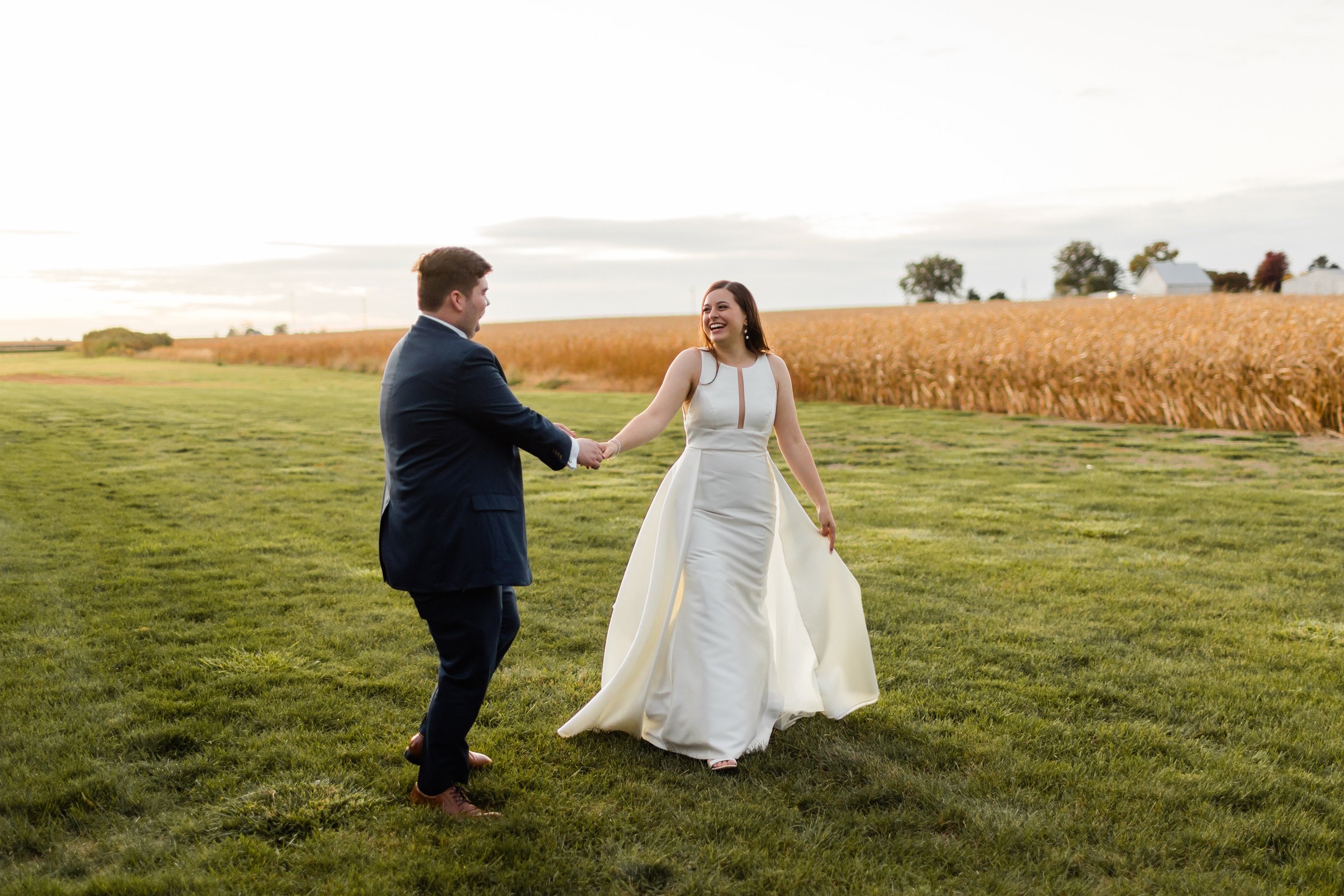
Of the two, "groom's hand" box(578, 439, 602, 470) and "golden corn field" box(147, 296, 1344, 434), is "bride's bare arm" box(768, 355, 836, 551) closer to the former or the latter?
"groom's hand" box(578, 439, 602, 470)

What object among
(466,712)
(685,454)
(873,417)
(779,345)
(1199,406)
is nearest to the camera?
(466,712)

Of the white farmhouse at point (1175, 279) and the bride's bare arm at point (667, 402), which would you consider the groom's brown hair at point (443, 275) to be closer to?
the bride's bare arm at point (667, 402)

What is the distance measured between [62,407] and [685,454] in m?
21.7

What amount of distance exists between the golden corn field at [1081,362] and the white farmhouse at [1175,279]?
62994 millimetres

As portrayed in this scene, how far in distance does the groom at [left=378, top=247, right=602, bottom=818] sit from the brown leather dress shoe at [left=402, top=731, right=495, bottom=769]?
59 centimetres

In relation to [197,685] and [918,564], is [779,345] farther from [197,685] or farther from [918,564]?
[197,685]

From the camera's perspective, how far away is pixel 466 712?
→ 12.2 ft

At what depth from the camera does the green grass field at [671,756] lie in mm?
3512

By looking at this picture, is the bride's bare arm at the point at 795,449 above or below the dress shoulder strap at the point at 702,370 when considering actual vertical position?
below

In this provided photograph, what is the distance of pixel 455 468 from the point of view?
3500 mm

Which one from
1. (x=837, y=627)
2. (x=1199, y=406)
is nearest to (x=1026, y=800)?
(x=837, y=627)

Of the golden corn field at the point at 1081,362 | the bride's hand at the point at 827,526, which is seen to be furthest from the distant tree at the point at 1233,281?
the bride's hand at the point at 827,526

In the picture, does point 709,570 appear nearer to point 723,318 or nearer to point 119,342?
point 723,318

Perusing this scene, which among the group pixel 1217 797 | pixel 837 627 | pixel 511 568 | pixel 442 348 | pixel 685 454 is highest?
pixel 442 348
